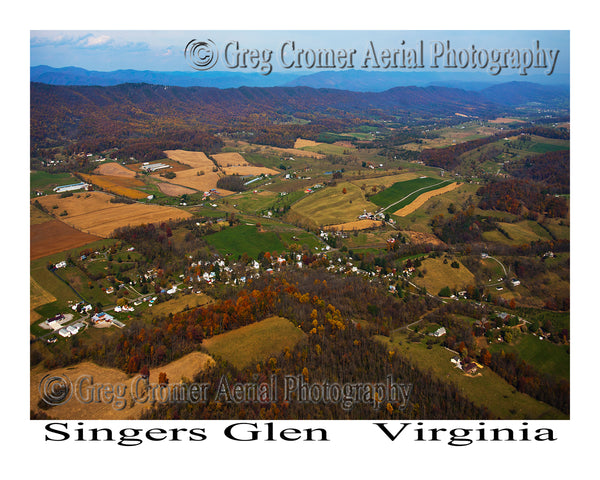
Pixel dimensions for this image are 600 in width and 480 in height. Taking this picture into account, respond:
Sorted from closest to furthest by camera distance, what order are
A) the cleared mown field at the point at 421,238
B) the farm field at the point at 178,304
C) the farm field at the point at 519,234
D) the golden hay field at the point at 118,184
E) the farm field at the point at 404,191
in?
the farm field at the point at 178,304 < the farm field at the point at 519,234 < the cleared mown field at the point at 421,238 < the farm field at the point at 404,191 < the golden hay field at the point at 118,184

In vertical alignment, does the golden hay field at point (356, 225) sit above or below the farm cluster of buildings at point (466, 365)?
above

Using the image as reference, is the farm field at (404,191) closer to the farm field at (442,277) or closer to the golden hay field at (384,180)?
the golden hay field at (384,180)

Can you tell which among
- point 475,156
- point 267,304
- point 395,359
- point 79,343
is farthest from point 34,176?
point 475,156

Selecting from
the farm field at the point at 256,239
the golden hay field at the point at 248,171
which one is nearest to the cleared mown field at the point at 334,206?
the farm field at the point at 256,239

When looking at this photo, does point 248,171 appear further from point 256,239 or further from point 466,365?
point 466,365

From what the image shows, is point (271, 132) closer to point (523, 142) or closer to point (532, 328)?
point (523, 142)
